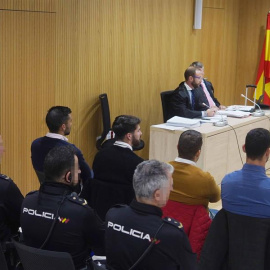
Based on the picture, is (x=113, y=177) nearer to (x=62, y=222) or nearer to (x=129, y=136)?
(x=129, y=136)

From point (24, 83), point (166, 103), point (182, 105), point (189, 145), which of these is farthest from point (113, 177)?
point (166, 103)

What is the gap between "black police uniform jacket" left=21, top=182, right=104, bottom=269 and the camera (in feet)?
8.84

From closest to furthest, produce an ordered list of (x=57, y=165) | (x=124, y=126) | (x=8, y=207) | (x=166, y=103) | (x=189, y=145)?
(x=57, y=165)
(x=8, y=207)
(x=189, y=145)
(x=124, y=126)
(x=166, y=103)

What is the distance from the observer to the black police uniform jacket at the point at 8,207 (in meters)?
3.07

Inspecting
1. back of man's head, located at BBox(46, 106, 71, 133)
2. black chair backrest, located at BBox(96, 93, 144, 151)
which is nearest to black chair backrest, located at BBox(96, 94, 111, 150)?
black chair backrest, located at BBox(96, 93, 144, 151)

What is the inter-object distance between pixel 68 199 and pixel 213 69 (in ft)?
19.4

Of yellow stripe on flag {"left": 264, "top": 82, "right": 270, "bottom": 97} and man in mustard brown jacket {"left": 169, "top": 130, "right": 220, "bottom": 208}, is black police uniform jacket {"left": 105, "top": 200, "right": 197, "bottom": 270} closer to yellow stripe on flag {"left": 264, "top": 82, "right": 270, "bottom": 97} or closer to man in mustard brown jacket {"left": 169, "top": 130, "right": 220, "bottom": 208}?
man in mustard brown jacket {"left": 169, "top": 130, "right": 220, "bottom": 208}

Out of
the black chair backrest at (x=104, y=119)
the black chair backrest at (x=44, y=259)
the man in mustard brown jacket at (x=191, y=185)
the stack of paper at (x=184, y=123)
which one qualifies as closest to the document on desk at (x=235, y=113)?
the stack of paper at (x=184, y=123)

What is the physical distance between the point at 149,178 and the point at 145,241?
0.33 meters

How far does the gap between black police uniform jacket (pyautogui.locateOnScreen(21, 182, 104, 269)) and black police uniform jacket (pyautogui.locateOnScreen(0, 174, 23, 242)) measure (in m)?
0.32

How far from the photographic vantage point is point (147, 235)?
238cm

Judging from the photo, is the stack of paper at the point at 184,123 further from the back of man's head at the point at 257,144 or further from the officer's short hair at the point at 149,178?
the officer's short hair at the point at 149,178

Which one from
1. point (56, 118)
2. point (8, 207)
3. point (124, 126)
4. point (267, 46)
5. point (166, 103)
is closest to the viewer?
point (8, 207)

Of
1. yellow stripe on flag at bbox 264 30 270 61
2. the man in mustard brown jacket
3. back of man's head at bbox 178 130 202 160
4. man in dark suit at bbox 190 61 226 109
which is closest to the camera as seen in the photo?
the man in mustard brown jacket
